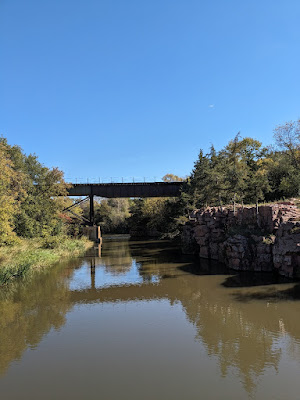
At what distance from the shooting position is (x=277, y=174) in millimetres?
35312

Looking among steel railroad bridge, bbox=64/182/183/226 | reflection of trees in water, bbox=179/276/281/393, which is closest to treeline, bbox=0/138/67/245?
steel railroad bridge, bbox=64/182/183/226

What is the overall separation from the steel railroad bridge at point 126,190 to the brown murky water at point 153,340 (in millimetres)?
30646

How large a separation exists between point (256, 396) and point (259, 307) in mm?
6841

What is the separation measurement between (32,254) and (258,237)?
18713 mm

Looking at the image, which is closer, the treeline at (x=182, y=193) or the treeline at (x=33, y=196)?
the treeline at (x=182, y=193)

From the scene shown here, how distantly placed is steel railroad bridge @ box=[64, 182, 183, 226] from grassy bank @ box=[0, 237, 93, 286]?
524 inches

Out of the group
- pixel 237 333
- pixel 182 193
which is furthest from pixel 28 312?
pixel 182 193

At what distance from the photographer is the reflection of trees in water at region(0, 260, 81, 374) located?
34.3 ft

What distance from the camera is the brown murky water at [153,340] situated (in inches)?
293

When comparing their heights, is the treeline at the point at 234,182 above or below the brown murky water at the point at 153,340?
above

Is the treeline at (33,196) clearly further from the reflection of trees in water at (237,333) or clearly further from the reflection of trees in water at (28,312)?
the reflection of trees in water at (237,333)

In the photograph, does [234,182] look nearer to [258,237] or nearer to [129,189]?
[258,237]

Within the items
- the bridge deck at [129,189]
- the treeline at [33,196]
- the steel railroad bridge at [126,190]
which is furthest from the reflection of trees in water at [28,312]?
the bridge deck at [129,189]

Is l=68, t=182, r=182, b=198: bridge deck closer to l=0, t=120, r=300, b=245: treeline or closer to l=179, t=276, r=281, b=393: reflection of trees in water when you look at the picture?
l=0, t=120, r=300, b=245: treeline
